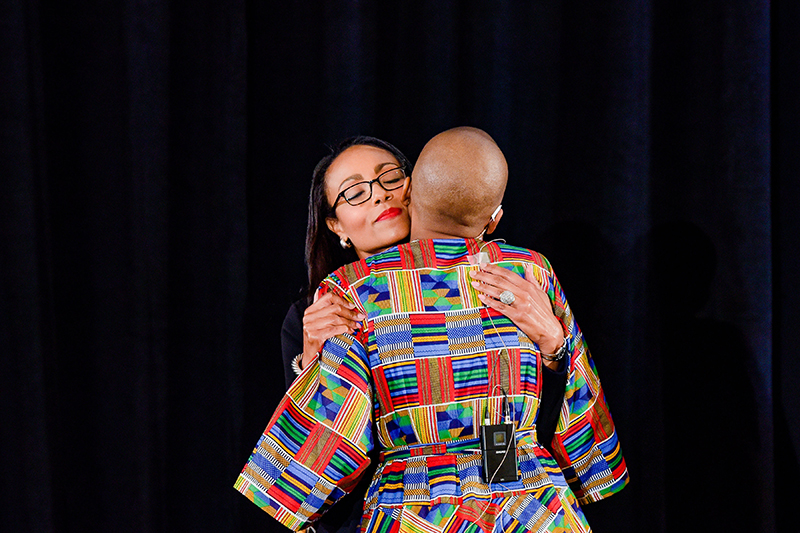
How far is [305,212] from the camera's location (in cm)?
209

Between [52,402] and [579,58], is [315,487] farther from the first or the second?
[579,58]

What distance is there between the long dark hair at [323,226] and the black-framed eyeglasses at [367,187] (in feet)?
0.14

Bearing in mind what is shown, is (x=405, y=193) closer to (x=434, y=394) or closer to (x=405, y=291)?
(x=405, y=291)

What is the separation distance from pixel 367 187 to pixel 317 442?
2.32ft

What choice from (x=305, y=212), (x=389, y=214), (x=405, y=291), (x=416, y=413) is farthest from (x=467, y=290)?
(x=305, y=212)

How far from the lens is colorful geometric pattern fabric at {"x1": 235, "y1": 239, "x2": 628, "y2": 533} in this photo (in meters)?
1.11

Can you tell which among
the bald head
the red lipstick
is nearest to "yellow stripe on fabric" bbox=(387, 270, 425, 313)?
the bald head

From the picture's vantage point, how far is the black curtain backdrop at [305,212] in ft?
6.08

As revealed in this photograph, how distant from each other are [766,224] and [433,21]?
40.7 inches

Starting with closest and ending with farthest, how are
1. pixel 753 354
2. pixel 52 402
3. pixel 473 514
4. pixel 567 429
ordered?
pixel 473 514
pixel 567 429
pixel 753 354
pixel 52 402

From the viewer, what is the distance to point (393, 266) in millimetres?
1160

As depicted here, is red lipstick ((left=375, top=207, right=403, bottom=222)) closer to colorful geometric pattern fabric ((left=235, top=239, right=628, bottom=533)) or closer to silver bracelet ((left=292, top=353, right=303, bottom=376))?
silver bracelet ((left=292, top=353, right=303, bottom=376))

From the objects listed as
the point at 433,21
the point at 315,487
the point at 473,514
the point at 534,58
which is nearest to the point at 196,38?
the point at 433,21

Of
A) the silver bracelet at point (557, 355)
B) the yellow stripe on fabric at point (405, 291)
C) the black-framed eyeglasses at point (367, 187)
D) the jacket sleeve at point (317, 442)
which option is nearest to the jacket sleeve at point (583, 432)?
the silver bracelet at point (557, 355)
